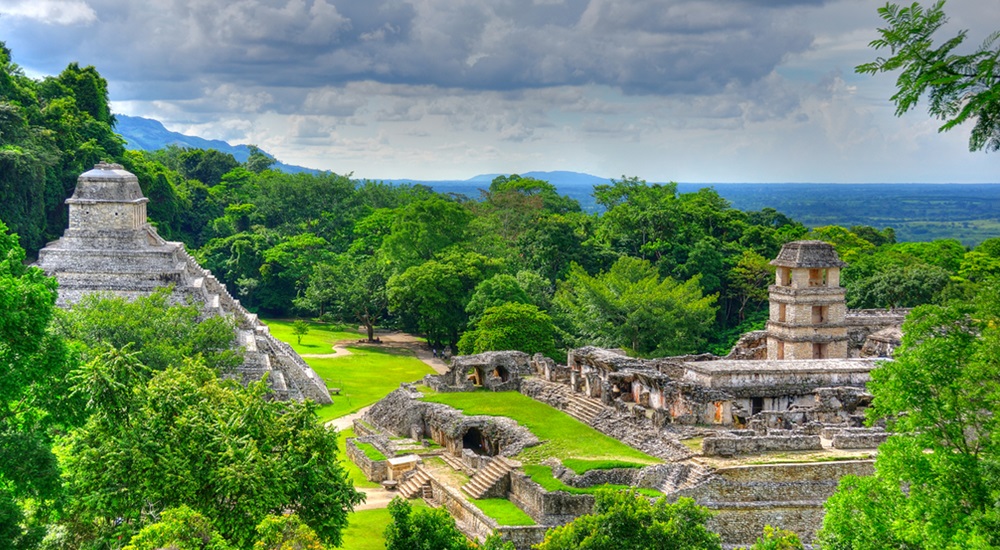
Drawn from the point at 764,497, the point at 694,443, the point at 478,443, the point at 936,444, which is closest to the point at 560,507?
the point at 694,443

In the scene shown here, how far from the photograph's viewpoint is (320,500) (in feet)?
68.3

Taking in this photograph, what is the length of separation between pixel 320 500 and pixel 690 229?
46977 millimetres

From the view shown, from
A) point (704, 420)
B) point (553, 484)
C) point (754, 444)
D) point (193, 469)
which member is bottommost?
point (553, 484)

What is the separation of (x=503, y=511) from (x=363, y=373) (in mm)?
23228

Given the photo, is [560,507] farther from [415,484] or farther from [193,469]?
[193,469]

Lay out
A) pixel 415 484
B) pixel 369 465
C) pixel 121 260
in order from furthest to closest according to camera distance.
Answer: pixel 121 260
pixel 369 465
pixel 415 484

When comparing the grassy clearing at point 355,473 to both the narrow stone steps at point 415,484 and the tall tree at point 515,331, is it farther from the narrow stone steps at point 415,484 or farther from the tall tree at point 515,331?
the tall tree at point 515,331

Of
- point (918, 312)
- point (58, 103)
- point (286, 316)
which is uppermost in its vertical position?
point (58, 103)

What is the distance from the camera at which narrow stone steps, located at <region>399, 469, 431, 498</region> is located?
31047 millimetres

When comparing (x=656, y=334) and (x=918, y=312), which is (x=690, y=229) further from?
(x=918, y=312)

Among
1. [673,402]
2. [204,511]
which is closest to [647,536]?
[204,511]

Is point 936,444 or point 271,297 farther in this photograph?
point 271,297

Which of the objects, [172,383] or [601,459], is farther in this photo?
[601,459]

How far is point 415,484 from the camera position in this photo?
1238 inches
